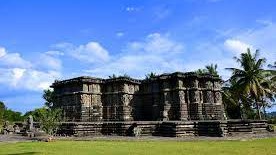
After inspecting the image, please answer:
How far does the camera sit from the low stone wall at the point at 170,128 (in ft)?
81.4

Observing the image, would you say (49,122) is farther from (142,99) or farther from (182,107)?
(142,99)

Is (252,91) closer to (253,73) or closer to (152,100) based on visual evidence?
(253,73)

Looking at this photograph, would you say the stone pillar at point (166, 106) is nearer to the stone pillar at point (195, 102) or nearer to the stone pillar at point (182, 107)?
the stone pillar at point (182, 107)

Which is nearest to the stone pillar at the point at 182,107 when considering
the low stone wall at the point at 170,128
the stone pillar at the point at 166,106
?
the stone pillar at the point at 166,106

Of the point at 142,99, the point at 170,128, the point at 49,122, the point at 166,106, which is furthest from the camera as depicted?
the point at 142,99

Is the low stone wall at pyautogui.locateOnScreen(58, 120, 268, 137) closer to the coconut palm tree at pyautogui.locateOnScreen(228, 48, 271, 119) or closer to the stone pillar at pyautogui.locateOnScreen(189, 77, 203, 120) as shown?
the stone pillar at pyautogui.locateOnScreen(189, 77, 203, 120)

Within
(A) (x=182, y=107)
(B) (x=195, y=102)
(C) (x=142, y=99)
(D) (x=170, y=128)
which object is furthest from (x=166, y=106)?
(D) (x=170, y=128)

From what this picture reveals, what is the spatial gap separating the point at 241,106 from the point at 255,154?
128ft

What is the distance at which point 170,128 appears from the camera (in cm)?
2536

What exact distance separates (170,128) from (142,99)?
39.7 feet

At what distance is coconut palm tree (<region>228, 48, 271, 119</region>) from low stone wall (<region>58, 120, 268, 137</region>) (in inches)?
629

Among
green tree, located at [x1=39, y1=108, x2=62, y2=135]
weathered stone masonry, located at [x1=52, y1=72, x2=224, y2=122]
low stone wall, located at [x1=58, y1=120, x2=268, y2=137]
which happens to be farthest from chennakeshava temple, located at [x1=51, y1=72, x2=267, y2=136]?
green tree, located at [x1=39, y1=108, x2=62, y2=135]

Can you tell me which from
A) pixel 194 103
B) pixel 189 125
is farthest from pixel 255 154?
pixel 194 103

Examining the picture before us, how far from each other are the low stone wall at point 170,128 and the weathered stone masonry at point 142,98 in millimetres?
6706
